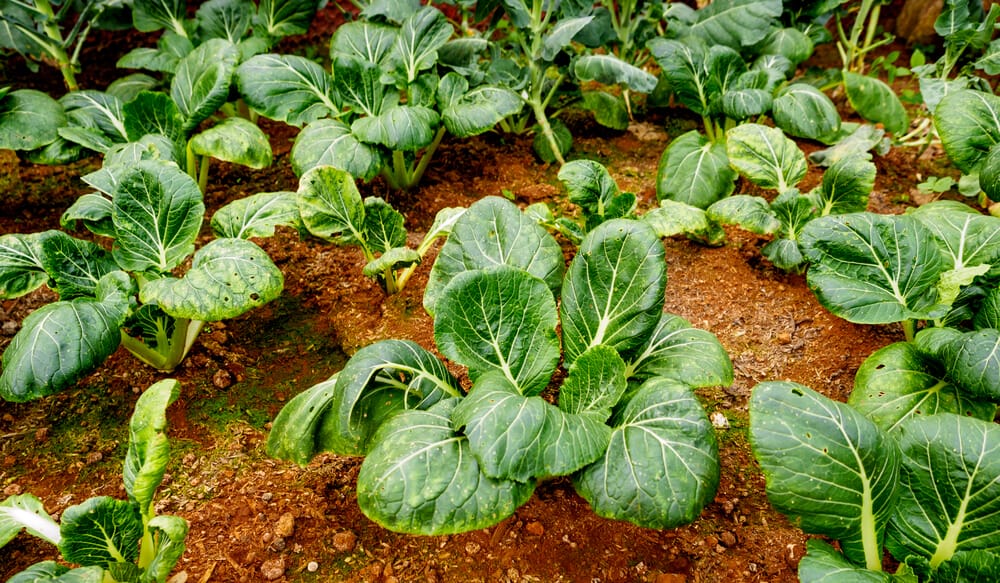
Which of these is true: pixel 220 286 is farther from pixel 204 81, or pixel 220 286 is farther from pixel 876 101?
pixel 876 101

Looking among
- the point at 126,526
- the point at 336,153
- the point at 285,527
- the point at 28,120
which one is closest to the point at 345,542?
the point at 285,527

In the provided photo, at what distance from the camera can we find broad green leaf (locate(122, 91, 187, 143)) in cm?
306

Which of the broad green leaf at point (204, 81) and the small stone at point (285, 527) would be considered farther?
the broad green leaf at point (204, 81)

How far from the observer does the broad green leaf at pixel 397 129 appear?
294cm

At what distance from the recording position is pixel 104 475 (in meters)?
2.33

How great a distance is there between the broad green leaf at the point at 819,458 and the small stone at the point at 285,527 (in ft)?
4.51

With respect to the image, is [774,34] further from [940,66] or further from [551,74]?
[551,74]

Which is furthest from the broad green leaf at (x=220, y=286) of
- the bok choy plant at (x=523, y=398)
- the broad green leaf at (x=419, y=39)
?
the broad green leaf at (x=419, y=39)

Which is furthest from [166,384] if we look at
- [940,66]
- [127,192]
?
[940,66]

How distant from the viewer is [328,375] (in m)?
2.67

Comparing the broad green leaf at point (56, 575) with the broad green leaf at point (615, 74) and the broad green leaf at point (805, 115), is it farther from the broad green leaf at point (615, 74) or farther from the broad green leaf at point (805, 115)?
the broad green leaf at point (805, 115)

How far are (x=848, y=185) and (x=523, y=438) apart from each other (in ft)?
6.30

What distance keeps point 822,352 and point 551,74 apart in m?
2.62

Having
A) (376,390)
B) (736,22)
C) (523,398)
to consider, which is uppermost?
(736,22)
